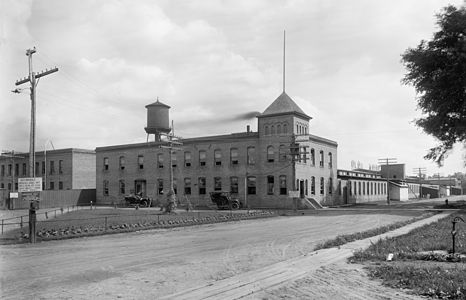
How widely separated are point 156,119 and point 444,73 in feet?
121

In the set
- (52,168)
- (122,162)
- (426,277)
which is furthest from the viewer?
(52,168)

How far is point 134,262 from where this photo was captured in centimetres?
1374

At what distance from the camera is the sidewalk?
9492 mm

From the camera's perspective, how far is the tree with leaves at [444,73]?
43656 mm

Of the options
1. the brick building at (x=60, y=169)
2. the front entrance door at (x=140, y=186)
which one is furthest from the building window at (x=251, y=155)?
the brick building at (x=60, y=169)

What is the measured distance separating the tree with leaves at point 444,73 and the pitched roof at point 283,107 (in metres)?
12.1

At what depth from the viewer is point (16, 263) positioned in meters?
13.8

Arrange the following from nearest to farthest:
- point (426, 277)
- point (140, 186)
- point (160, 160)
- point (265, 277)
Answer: point (426, 277), point (265, 277), point (160, 160), point (140, 186)

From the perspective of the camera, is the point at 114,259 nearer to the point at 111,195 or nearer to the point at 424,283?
the point at 424,283

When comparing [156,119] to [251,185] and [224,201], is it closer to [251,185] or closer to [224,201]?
[251,185]

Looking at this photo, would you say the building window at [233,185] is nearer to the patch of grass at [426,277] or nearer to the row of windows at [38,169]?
the row of windows at [38,169]

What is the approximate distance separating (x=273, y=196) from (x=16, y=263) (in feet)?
129

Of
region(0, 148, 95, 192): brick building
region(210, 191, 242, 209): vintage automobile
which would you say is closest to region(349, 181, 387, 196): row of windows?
region(210, 191, 242, 209): vintage automobile

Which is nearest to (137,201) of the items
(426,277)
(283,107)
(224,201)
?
(224,201)
